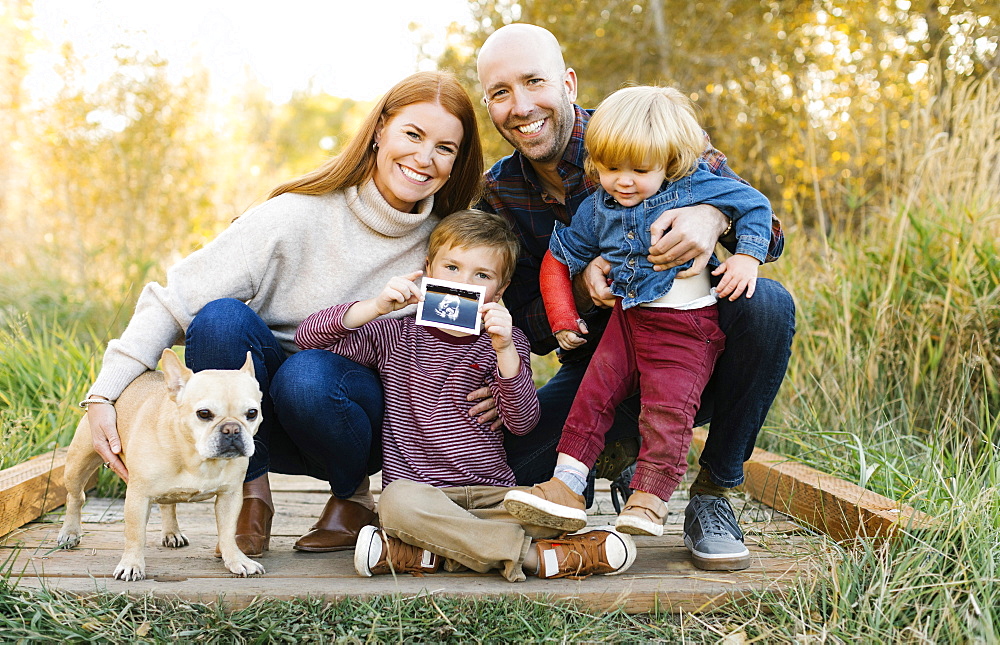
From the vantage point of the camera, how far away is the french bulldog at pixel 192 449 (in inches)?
87.1

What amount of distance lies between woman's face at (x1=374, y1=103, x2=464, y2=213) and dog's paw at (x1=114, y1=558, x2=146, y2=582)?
146cm

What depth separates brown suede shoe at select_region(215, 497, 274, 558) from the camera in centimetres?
253

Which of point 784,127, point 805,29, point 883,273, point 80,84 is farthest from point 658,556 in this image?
point 80,84

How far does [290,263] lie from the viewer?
2824mm

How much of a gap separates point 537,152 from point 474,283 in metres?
0.60

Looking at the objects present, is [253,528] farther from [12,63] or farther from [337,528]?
[12,63]

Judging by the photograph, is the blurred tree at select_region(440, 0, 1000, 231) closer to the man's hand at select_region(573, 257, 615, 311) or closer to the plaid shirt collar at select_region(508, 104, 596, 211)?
the plaid shirt collar at select_region(508, 104, 596, 211)

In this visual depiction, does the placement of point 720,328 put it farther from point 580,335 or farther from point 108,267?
point 108,267

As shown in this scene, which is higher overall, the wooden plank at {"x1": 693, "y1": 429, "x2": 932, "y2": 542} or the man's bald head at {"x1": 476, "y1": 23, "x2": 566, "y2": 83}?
the man's bald head at {"x1": 476, "y1": 23, "x2": 566, "y2": 83}

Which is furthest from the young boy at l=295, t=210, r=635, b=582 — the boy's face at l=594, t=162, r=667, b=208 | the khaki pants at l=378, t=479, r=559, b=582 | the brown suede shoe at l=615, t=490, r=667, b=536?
the boy's face at l=594, t=162, r=667, b=208

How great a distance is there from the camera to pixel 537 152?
2980 mm

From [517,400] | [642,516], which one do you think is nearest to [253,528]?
[517,400]

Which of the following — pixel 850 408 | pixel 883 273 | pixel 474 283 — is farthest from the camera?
pixel 883 273

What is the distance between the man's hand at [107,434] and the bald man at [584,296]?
1280mm
